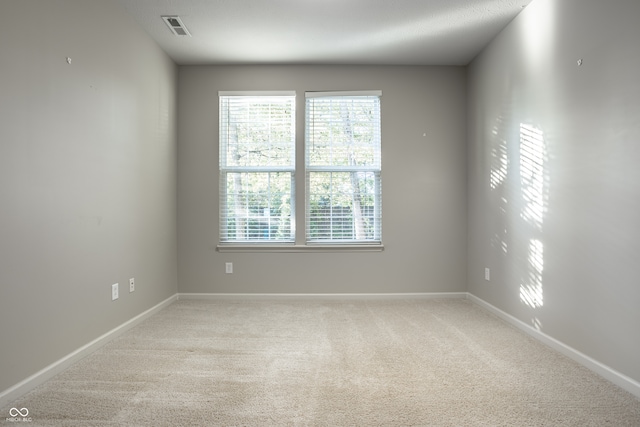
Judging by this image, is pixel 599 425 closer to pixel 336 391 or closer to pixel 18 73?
pixel 336 391

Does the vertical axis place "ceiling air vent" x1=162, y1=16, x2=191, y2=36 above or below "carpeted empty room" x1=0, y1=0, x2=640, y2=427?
above

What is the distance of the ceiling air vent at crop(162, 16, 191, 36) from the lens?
3.66 metres

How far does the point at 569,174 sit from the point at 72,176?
321 cm

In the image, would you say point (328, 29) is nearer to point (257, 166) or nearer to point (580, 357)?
point (257, 166)

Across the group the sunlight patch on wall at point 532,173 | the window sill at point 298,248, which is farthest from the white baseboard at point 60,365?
the sunlight patch on wall at point 532,173

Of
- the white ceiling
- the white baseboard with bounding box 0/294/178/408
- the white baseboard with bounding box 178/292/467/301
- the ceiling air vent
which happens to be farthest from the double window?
the white baseboard with bounding box 0/294/178/408

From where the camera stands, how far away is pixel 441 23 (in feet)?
12.4

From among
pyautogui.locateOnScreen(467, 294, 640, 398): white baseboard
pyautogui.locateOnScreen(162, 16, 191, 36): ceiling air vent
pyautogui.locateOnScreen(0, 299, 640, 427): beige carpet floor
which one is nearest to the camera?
pyautogui.locateOnScreen(0, 299, 640, 427): beige carpet floor

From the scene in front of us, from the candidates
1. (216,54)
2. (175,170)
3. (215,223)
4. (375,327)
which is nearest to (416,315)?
(375,327)

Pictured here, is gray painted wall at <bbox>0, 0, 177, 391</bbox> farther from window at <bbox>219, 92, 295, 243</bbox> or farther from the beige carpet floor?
window at <bbox>219, 92, 295, 243</bbox>

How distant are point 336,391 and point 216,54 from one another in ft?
11.9

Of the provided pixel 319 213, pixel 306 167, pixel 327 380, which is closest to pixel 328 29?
pixel 306 167

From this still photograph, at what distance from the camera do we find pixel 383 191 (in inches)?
189

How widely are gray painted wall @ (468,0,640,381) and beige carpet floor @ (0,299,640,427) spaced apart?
1.10ft
